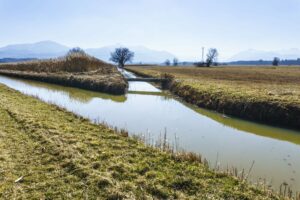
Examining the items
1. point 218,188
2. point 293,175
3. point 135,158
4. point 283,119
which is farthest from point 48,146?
point 283,119

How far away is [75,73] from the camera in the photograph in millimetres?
35656

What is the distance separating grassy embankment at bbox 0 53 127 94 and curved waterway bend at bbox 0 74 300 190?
16.3 feet

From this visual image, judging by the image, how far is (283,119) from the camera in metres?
14.9

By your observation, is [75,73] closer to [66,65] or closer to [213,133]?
[66,65]

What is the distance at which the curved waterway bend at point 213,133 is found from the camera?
896 centimetres

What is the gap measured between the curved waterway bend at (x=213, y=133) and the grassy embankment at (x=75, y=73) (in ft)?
16.3

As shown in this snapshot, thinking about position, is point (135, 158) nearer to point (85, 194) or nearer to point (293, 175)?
point (85, 194)

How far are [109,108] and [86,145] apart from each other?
1005cm

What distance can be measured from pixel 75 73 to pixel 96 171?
30.6m

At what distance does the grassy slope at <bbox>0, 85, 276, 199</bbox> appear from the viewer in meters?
5.78

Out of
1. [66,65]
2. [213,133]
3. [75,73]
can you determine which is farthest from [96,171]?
[66,65]

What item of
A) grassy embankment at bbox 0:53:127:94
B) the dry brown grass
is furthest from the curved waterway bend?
the dry brown grass

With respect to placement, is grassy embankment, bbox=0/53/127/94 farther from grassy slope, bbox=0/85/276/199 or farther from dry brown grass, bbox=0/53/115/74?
grassy slope, bbox=0/85/276/199

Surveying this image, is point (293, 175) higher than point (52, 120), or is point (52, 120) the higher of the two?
point (52, 120)
